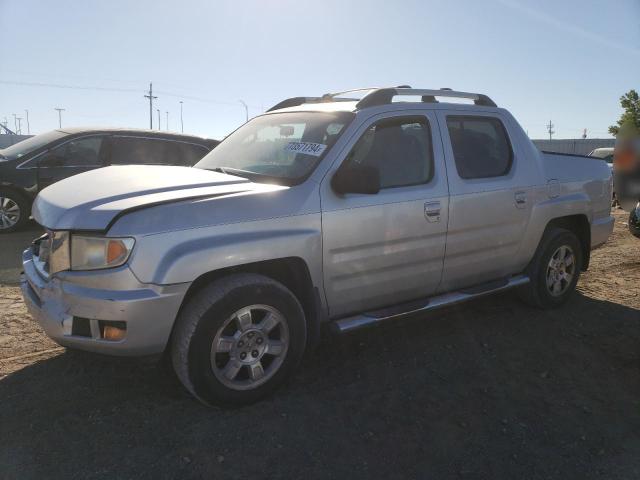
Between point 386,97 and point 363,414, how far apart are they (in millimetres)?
2187

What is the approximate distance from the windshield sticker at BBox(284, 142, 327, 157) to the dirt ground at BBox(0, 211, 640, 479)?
58.3 inches

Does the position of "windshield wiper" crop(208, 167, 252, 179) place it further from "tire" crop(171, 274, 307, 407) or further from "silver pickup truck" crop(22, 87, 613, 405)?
"tire" crop(171, 274, 307, 407)

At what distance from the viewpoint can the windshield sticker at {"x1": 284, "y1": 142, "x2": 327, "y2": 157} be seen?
3.39 meters

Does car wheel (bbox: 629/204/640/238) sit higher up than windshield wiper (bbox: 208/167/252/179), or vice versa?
windshield wiper (bbox: 208/167/252/179)

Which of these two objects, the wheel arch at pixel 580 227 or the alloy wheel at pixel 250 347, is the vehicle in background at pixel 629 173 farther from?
the alloy wheel at pixel 250 347

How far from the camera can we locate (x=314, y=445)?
8.84 feet

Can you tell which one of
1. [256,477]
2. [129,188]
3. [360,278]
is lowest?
[256,477]

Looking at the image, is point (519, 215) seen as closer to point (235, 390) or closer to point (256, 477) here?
point (235, 390)

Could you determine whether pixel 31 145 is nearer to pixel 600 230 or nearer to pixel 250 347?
pixel 250 347

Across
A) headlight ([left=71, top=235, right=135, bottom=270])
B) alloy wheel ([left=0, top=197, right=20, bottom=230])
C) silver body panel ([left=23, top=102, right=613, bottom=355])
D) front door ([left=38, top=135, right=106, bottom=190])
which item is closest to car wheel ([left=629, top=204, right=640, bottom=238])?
silver body panel ([left=23, top=102, right=613, bottom=355])

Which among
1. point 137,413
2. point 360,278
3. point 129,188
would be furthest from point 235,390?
point 129,188

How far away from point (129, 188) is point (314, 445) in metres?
1.76

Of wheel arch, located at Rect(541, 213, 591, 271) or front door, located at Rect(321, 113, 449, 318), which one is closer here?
front door, located at Rect(321, 113, 449, 318)

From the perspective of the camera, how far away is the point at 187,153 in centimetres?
855
